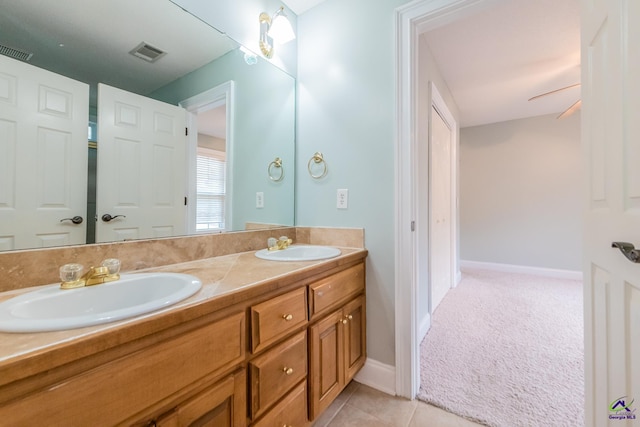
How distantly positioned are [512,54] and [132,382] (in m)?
3.21

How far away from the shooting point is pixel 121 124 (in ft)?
3.44

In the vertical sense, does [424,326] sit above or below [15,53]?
below

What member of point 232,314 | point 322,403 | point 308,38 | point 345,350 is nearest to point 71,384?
point 232,314

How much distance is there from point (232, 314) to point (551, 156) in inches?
186

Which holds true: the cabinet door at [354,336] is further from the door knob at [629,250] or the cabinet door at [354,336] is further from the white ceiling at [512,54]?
the white ceiling at [512,54]

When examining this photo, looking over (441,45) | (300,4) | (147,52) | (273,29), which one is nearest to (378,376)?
(147,52)

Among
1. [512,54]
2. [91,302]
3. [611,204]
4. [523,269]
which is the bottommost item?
[523,269]

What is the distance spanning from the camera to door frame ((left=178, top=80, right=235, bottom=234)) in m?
1.28

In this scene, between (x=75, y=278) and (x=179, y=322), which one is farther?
(x=75, y=278)

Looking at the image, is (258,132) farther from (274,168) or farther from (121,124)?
(121,124)

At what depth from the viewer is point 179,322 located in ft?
2.03

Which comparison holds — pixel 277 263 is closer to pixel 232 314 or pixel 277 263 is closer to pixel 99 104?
pixel 232 314

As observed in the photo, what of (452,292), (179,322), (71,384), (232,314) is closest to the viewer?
(71,384)

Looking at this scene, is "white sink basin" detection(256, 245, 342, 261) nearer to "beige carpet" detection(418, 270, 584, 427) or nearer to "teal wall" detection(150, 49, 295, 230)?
"teal wall" detection(150, 49, 295, 230)
